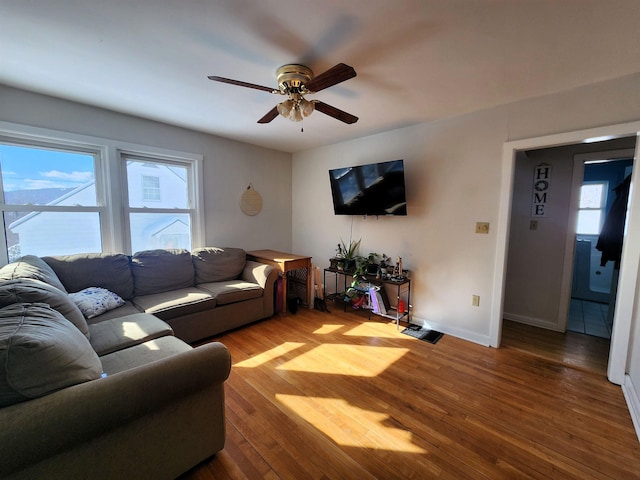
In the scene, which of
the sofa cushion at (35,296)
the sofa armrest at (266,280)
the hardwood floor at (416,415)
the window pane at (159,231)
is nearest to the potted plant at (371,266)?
the hardwood floor at (416,415)

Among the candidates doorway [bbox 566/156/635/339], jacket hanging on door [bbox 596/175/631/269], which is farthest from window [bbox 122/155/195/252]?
doorway [bbox 566/156/635/339]

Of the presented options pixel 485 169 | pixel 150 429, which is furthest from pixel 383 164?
pixel 150 429

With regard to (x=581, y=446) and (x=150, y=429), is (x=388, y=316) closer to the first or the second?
(x=581, y=446)

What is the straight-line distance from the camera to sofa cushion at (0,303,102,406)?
87 centimetres

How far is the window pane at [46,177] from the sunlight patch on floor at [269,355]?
2297 mm

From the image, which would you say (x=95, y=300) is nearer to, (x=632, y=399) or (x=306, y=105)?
(x=306, y=105)

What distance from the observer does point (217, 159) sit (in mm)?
3602

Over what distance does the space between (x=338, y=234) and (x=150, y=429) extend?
3113 millimetres

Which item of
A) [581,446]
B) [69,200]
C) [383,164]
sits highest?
[383,164]

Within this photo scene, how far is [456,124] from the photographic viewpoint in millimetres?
2775

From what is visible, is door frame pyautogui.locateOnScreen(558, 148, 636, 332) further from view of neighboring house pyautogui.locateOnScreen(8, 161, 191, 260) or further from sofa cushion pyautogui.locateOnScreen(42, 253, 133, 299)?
sofa cushion pyautogui.locateOnScreen(42, 253, 133, 299)

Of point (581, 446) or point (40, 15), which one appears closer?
point (40, 15)

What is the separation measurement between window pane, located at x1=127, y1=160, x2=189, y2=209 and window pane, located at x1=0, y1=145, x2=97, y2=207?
360 millimetres

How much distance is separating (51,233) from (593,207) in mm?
7111
